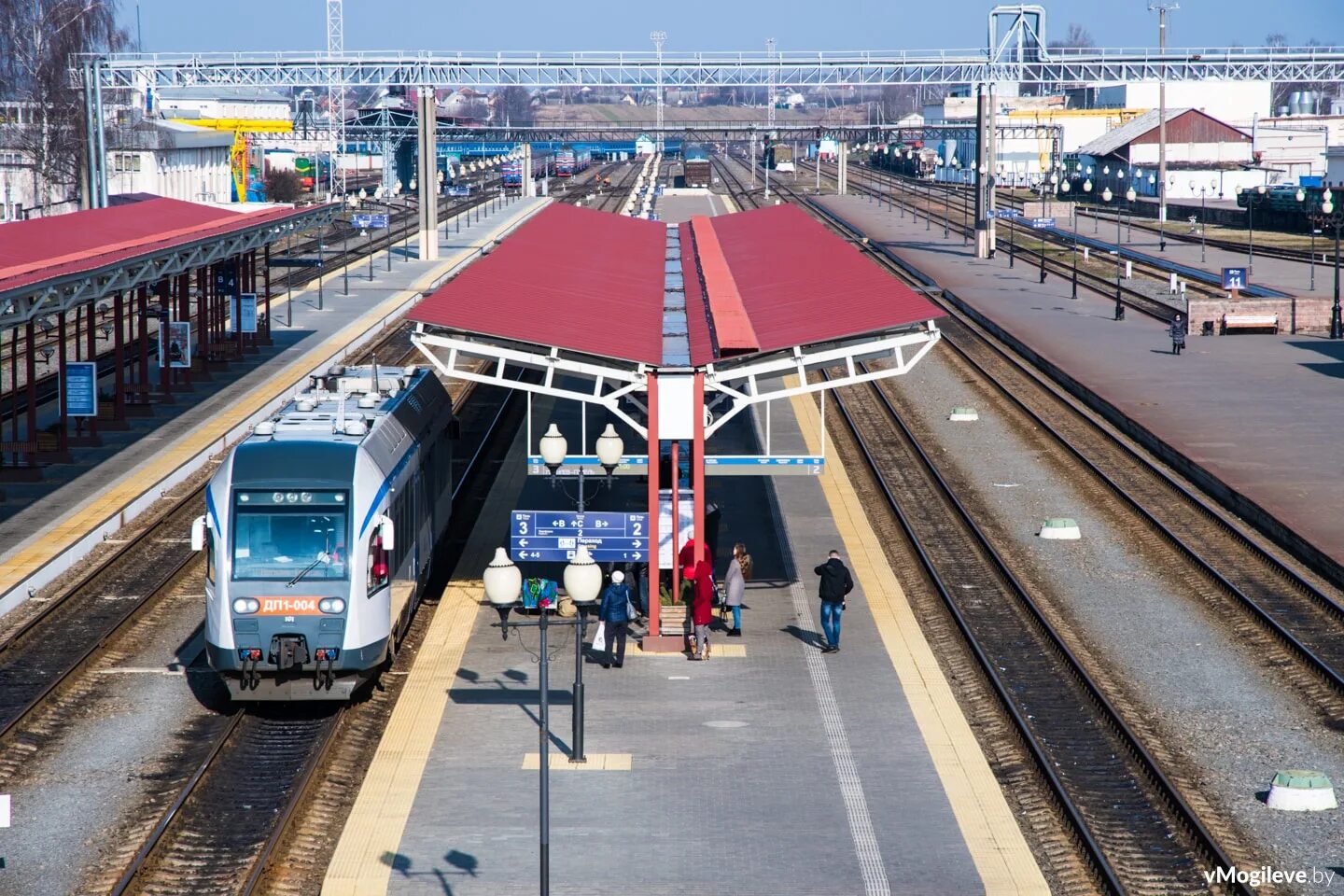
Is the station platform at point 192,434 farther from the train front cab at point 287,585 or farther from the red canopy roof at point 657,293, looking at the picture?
the red canopy roof at point 657,293

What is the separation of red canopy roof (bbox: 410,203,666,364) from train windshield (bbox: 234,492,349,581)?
365cm

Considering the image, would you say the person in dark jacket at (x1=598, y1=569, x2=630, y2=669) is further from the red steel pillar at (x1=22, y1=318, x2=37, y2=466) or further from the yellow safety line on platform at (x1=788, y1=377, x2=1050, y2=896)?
the red steel pillar at (x1=22, y1=318, x2=37, y2=466)

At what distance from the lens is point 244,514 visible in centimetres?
1764

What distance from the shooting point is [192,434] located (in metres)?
35.4

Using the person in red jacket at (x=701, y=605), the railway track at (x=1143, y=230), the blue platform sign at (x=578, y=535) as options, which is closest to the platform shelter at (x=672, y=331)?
the blue platform sign at (x=578, y=535)

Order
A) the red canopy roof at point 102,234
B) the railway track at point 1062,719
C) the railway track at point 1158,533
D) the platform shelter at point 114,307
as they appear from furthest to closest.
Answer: the red canopy roof at point 102,234
the platform shelter at point 114,307
the railway track at point 1158,533
the railway track at point 1062,719

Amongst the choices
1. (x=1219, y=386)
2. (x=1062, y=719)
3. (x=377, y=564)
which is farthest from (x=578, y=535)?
(x=1219, y=386)

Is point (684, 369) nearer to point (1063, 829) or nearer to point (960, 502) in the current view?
point (1063, 829)

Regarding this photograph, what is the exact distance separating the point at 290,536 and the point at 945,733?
7.07 m

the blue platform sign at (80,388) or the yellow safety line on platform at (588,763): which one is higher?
the blue platform sign at (80,388)

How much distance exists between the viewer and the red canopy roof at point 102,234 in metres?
28.7

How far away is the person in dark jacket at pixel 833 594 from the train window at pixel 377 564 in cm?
526

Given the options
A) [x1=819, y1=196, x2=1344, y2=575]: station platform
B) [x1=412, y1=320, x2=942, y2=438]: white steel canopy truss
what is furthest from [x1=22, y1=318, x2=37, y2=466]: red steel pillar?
[x1=819, y1=196, x2=1344, y2=575]: station platform

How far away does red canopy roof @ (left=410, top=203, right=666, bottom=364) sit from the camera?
21125 mm
